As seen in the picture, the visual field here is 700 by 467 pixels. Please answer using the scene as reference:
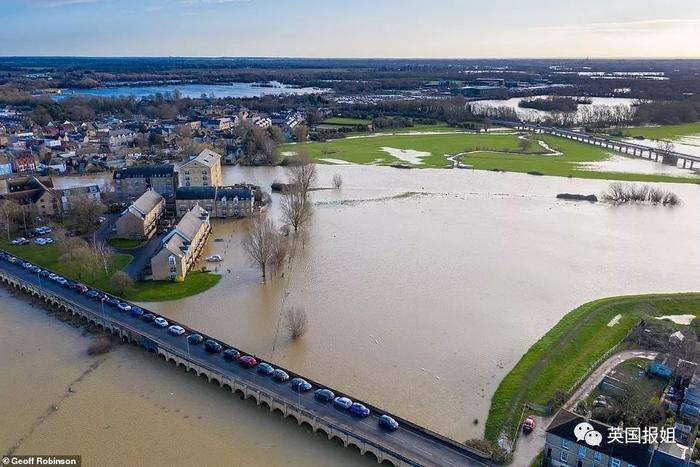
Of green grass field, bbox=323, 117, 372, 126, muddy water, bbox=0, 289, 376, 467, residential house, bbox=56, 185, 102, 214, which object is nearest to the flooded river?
muddy water, bbox=0, 289, 376, 467

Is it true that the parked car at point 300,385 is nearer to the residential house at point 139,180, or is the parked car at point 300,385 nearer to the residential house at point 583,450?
the residential house at point 583,450

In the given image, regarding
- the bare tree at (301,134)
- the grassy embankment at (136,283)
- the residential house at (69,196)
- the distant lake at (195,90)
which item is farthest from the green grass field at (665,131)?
the distant lake at (195,90)

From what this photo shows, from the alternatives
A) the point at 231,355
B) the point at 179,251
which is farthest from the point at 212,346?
the point at 179,251

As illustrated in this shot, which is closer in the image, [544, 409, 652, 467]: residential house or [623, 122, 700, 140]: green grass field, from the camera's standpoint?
[544, 409, 652, 467]: residential house

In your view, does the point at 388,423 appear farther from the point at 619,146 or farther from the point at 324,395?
the point at 619,146

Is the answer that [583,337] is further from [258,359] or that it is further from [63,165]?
[63,165]

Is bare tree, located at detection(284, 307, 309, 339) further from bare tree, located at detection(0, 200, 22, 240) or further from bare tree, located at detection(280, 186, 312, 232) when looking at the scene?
bare tree, located at detection(0, 200, 22, 240)

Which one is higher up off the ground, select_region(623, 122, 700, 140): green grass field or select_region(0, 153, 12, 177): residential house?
select_region(623, 122, 700, 140): green grass field

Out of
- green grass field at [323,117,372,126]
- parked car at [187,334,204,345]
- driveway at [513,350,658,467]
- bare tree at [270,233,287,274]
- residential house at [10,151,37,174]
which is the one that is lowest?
driveway at [513,350,658,467]
